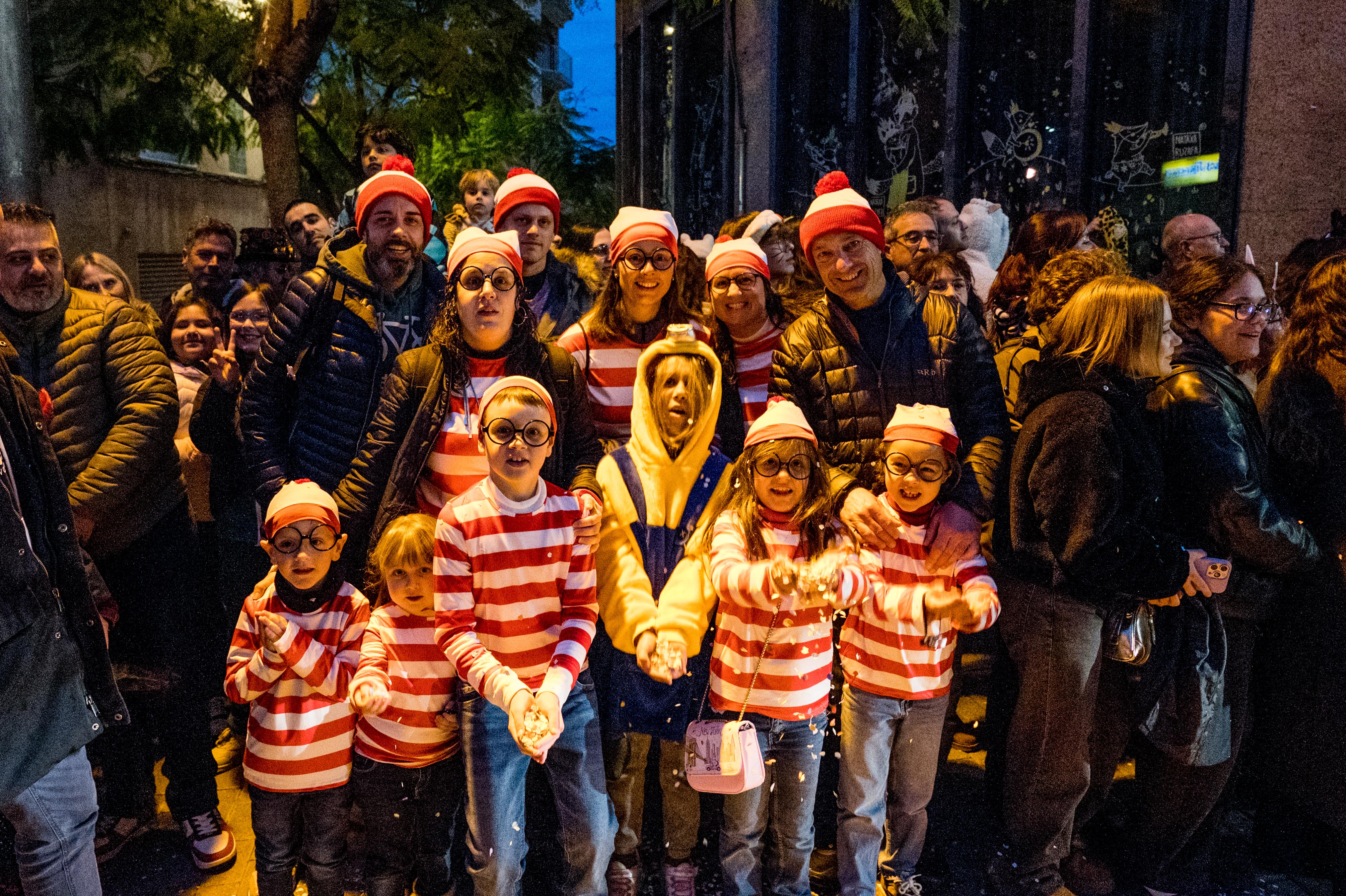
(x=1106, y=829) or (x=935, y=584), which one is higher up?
(x=935, y=584)

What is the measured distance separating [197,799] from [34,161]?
451 cm

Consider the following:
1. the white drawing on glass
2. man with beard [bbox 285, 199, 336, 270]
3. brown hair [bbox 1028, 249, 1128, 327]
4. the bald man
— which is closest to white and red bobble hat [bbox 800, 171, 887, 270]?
brown hair [bbox 1028, 249, 1128, 327]

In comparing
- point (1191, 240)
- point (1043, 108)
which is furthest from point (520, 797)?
point (1043, 108)

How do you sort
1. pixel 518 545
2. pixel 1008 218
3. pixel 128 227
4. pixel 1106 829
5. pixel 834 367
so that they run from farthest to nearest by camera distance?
pixel 128 227, pixel 1008 218, pixel 1106 829, pixel 834 367, pixel 518 545

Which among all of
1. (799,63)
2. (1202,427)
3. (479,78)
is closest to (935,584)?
(1202,427)

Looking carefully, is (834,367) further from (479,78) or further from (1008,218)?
(479,78)

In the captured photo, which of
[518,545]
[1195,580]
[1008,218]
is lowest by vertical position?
[1195,580]

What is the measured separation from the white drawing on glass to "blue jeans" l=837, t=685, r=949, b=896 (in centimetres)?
549

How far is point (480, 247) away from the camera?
3.49 m

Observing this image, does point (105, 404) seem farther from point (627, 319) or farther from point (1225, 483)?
point (1225, 483)

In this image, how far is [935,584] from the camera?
3227 mm

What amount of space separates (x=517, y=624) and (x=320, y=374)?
4.52 ft

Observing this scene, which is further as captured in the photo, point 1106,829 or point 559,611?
point 1106,829

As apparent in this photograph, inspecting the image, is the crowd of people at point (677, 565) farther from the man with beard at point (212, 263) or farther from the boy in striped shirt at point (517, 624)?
A: the man with beard at point (212, 263)
